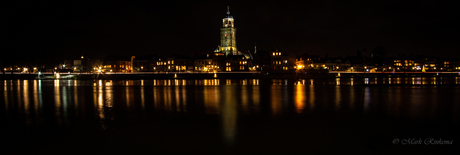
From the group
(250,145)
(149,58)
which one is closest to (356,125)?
(250,145)

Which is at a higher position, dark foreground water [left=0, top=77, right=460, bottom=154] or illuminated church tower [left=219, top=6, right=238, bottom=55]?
illuminated church tower [left=219, top=6, right=238, bottom=55]

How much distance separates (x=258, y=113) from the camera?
500 inches

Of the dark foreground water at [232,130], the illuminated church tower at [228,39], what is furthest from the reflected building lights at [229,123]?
the illuminated church tower at [228,39]

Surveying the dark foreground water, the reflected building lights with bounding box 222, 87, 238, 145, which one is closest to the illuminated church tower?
the reflected building lights with bounding box 222, 87, 238, 145

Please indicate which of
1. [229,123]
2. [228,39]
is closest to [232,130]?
[229,123]

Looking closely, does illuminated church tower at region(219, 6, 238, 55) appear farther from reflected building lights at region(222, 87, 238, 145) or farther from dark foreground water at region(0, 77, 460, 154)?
dark foreground water at region(0, 77, 460, 154)

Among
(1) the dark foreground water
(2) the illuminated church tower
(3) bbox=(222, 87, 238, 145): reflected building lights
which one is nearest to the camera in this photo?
(1) the dark foreground water

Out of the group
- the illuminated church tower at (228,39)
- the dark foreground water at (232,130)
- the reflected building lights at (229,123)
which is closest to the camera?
the dark foreground water at (232,130)

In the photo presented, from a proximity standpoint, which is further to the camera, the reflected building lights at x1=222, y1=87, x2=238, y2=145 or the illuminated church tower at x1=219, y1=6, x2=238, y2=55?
the illuminated church tower at x1=219, y1=6, x2=238, y2=55

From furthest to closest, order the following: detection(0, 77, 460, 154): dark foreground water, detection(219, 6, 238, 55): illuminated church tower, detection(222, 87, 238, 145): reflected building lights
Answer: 1. detection(219, 6, 238, 55): illuminated church tower
2. detection(222, 87, 238, 145): reflected building lights
3. detection(0, 77, 460, 154): dark foreground water

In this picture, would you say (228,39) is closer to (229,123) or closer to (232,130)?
(229,123)

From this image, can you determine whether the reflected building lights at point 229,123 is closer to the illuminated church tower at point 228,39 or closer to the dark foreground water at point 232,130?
the dark foreground water at point 232,130

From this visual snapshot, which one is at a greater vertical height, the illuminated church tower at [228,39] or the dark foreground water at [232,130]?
the illuminated church tower at [228,39]

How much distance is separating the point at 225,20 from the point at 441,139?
11398 centimetres
